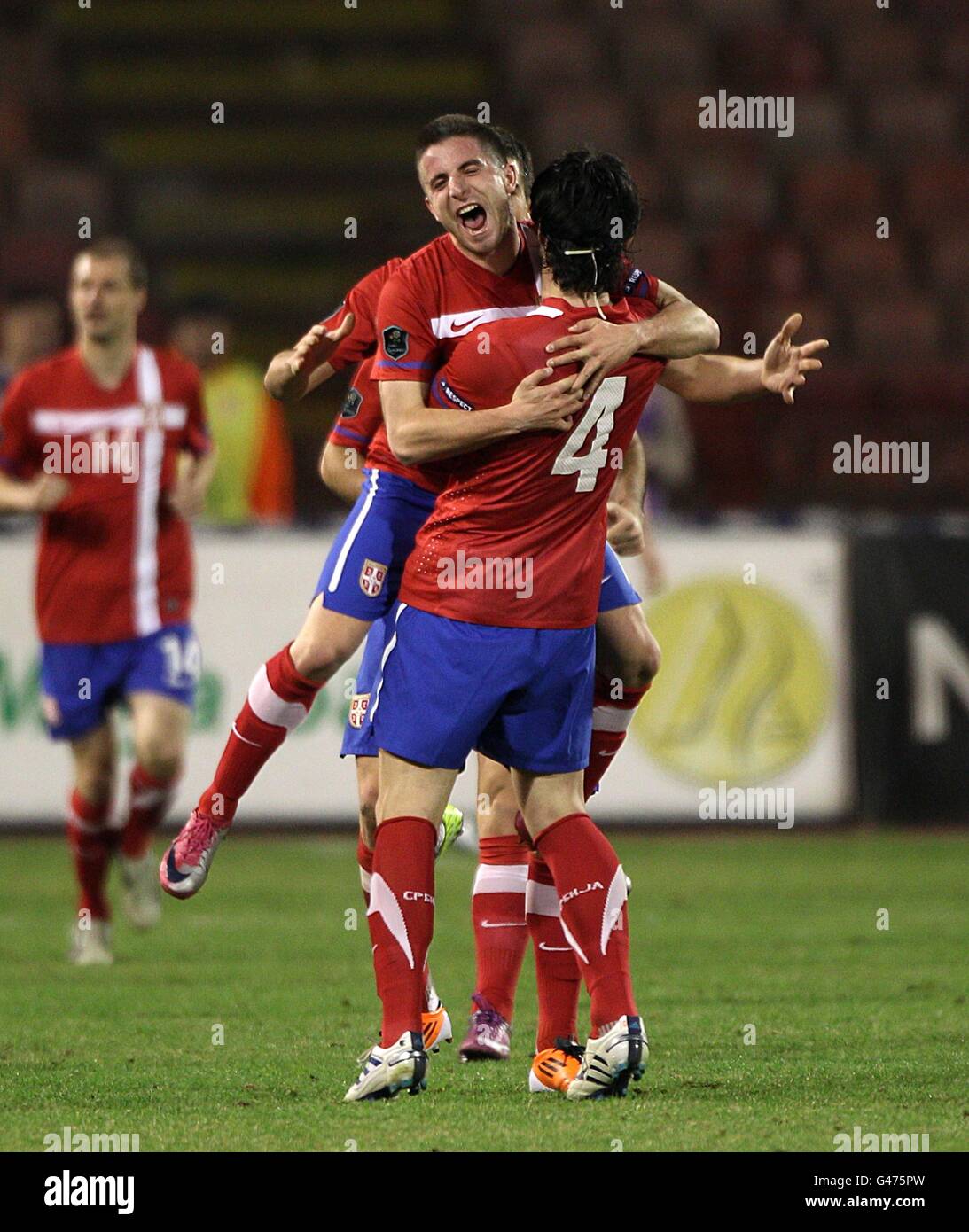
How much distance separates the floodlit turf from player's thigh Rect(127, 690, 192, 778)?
2.19ft

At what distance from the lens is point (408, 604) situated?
16.2 feet

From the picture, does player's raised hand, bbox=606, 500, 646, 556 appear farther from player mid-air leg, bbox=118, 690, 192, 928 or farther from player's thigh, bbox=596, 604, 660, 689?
player mid-air leg, bbox=118, 690, 192, 928

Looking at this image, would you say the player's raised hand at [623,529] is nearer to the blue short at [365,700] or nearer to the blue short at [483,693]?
the blue short at [365,700]

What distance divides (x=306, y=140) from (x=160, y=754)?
10.6 m

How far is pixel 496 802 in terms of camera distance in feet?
19.1

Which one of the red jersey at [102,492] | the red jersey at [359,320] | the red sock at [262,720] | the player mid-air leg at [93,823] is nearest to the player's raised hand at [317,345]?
the red jersey at [359,320]

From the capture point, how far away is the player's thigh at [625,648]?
5500 mm

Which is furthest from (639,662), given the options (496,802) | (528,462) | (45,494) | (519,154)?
(45,494)

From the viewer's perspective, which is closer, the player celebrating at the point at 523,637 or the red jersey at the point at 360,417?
the player celebrating at the point at 523,637

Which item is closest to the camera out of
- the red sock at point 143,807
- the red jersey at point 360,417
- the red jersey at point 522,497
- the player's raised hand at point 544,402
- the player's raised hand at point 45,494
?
the player's raised hand at point 544,402

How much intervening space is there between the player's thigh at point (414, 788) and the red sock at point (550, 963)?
47cm
